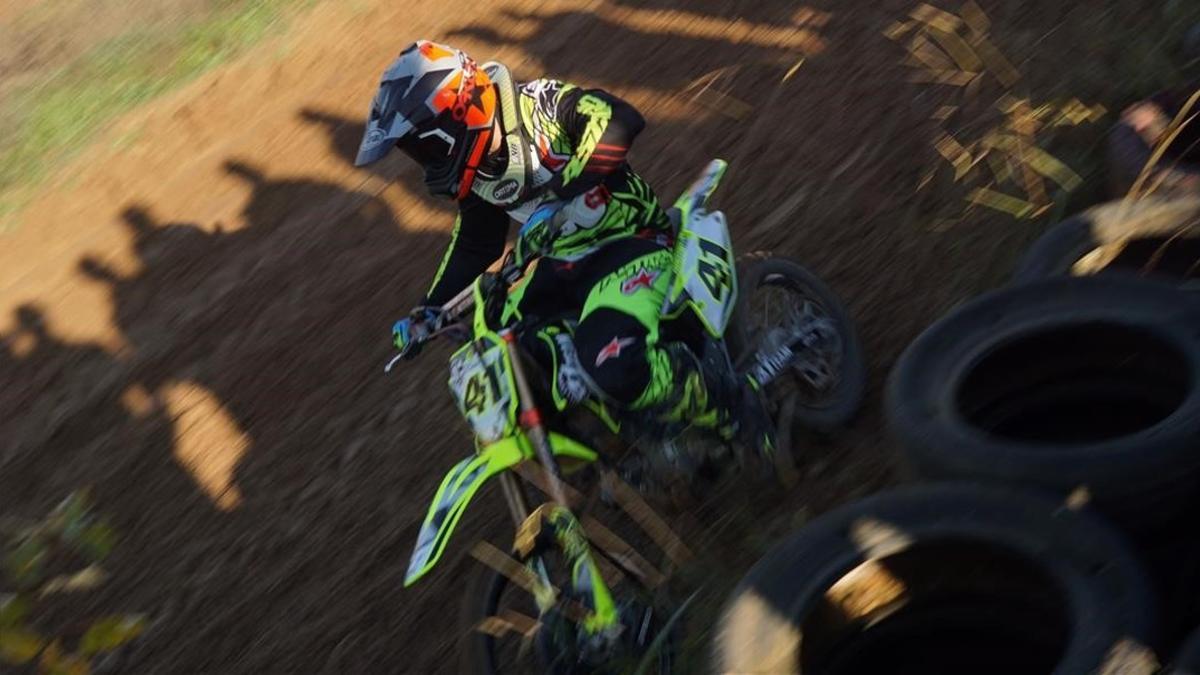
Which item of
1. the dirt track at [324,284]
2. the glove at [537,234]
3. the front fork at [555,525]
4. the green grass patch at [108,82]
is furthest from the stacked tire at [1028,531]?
the green grass patch at [108,82]

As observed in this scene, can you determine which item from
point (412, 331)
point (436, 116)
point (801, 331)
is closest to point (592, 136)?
point (436, 116)

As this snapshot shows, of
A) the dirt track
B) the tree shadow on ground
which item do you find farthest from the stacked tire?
the tree shadow on ground

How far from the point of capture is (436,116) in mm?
5094

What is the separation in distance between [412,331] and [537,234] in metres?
0.56

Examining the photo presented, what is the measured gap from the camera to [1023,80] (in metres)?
7.21

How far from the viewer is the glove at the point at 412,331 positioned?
199 inches

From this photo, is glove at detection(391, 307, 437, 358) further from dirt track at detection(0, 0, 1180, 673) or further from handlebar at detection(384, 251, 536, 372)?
dirt track at detection(0, 0, 1180, 673)

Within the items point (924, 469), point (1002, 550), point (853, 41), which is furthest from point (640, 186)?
point (853, 41)

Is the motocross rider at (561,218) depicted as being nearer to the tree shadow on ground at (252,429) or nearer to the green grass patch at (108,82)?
the tree shadow on ground at (252,429)

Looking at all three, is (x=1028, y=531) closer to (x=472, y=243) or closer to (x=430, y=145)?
(x=430, y=145)

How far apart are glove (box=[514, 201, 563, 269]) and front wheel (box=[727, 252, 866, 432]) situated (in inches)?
34.5

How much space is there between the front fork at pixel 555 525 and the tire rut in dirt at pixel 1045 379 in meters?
1.03

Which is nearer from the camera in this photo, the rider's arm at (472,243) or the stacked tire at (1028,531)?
the stacked tire at (1028,531)

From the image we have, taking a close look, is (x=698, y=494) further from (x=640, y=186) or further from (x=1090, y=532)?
(x=1090, y=532)
